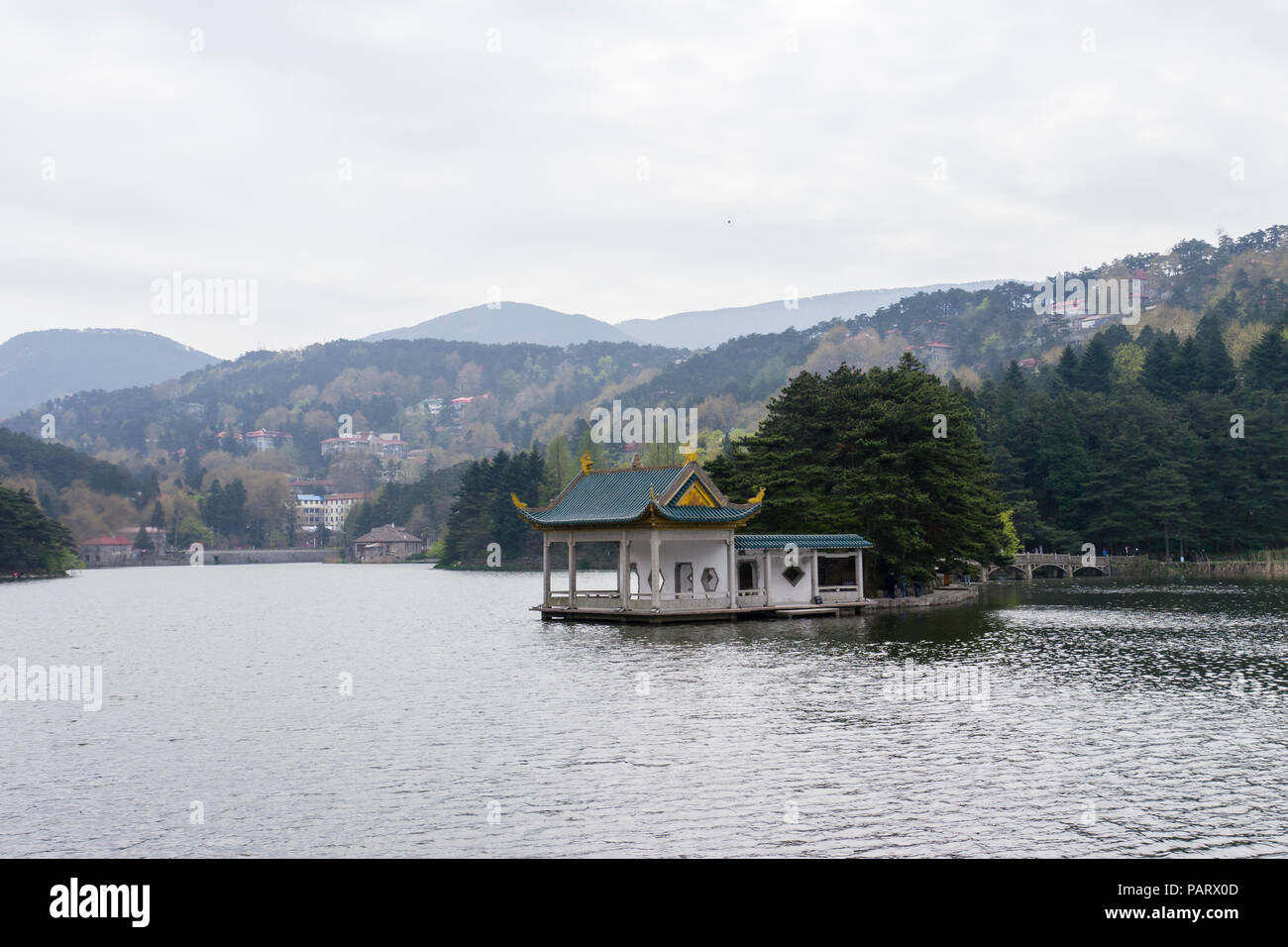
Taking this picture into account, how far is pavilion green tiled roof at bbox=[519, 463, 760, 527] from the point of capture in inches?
1770

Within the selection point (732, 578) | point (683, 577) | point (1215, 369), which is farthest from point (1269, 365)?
point (683, 577)

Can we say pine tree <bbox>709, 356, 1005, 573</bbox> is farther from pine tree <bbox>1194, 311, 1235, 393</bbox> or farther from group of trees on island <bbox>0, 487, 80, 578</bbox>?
group of trees on island <bbox>0, 487, 80, 578</bbox>

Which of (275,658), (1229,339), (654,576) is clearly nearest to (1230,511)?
(1229,339)

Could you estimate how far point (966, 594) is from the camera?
210ft

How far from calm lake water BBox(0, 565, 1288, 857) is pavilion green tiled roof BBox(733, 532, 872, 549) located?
7.00 metres

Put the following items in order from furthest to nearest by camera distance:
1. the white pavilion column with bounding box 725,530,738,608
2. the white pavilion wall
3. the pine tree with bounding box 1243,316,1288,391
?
1. the pine tree with bounding box 1243,316,1288,391
2. the white pavilion wall
3. the white pavilion column with bounding box 725,530,738,608

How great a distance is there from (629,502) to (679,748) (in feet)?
86.6

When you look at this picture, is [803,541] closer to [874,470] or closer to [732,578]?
[732,578]

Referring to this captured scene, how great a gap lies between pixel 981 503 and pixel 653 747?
42592 millimetres

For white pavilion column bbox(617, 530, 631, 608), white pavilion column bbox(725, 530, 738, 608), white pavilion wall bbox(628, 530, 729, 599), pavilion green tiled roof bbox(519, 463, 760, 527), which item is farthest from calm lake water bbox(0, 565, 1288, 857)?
white pavilion wall bbox(628, 530, 729, 599)
